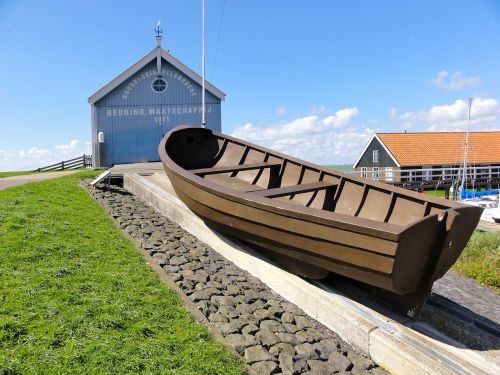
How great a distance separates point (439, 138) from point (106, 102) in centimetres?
2722

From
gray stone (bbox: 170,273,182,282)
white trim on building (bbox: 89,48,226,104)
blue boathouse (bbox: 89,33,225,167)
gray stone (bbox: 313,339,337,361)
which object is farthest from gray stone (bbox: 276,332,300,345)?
white trim on building (bbox: 89,48,226,104)

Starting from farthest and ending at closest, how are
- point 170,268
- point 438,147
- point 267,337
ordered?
point 438,147 < point 170,268 < point 267,337

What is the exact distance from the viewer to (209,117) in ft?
64.4

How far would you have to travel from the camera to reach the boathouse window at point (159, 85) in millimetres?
19406

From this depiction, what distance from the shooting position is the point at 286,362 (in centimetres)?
338

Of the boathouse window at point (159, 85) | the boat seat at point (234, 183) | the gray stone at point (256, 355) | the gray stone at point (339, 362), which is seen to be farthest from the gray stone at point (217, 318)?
the boathouse window at point (159, 85)

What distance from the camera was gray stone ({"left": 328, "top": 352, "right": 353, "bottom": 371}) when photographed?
347 centimetres

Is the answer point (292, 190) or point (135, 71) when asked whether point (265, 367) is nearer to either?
point (292, 190)

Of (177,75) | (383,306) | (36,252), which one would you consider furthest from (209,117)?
(383,306)

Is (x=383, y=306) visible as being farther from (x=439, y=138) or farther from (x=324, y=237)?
(x=439, y=138)

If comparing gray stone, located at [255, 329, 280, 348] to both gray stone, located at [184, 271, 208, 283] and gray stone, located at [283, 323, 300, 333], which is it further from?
gray stone, located at [184, 271, 208, 283]

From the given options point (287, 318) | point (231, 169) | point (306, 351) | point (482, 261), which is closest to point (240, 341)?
point (306, 351)

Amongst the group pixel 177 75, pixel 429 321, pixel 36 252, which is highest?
pixel 177 75

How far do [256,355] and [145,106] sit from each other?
A: 17.9 m
